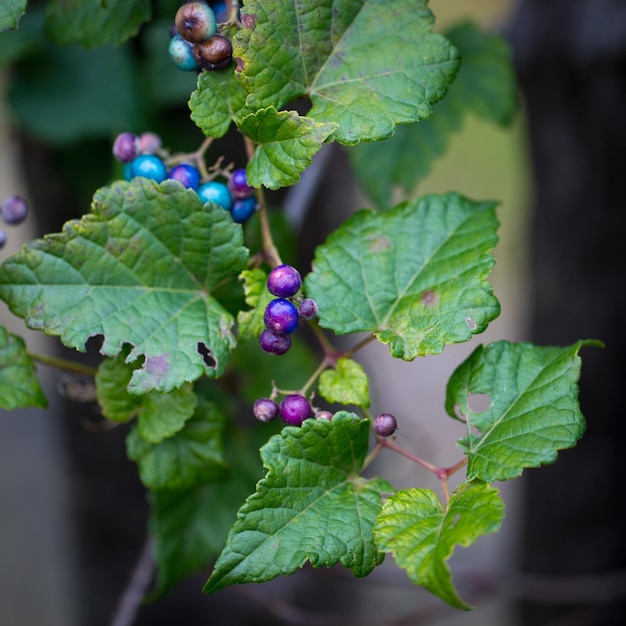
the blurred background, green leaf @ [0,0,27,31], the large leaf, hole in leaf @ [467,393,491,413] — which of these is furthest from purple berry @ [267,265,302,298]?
hole in leaf @ [467,393,491,413]

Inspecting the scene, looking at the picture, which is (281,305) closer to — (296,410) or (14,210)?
(296,410)

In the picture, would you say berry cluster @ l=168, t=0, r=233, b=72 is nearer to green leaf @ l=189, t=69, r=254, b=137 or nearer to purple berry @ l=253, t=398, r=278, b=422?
green leaf @ l=189, t=69, r=254, b=137

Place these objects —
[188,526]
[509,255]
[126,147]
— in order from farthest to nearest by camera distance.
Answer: [509,255] < [188,526] < [126,147]

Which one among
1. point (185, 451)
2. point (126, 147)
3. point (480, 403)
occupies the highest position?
point (126, 147)

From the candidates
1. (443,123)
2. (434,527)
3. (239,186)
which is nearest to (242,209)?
(239,186)

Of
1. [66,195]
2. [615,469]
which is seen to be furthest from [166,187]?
[615,469]

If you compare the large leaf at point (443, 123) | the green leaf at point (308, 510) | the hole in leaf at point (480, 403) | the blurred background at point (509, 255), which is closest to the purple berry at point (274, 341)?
the green leaf at point (308, 510)
